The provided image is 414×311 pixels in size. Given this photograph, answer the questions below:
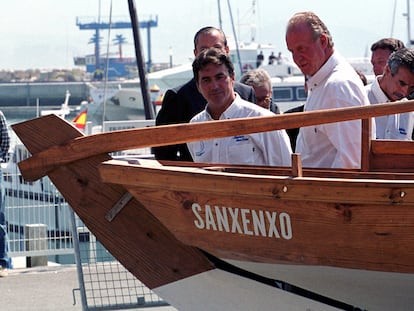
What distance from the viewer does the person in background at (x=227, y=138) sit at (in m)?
6.28

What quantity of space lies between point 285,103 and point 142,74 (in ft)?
87.6

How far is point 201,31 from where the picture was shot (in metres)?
7.77

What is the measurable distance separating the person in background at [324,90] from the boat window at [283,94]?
113ft

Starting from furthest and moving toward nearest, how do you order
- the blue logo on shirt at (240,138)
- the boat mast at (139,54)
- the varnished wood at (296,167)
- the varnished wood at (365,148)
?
the boat mast at (139,54) → the blue logo on shirt at (240,138) → the varnished wood at (365,148) → the varnished wood at (296,167)

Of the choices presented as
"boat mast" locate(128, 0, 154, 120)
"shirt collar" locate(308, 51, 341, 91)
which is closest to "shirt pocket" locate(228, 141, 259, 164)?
"shirt collar" locate(308, 51, 341, 91)

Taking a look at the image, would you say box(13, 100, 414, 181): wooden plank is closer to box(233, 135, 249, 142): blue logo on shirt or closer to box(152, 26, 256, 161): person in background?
box(233, 135, 249, 142): blue logo on shirt

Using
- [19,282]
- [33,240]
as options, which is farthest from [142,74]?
[19,282]

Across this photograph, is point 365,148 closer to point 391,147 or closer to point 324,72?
point 391,147

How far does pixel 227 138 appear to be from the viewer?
6.30 meters

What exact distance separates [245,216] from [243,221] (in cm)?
4

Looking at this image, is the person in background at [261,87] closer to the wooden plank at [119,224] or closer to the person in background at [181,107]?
the person in background at [181,107]

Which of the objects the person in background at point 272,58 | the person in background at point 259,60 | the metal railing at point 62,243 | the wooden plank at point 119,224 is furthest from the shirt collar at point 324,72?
the person in background at point 259,60

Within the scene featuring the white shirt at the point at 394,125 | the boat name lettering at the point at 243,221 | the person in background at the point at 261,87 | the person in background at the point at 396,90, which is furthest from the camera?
the person in background at the point at 261,87

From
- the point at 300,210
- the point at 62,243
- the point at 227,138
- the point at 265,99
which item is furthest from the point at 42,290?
the point at 300,210
